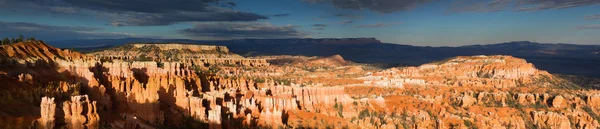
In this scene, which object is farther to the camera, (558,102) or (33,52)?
(558,102)

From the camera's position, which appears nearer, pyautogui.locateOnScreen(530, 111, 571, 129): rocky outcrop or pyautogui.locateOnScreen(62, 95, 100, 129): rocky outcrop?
pyautogui.locateOnScreen(62, 95, 100, 129): rocky outcrop

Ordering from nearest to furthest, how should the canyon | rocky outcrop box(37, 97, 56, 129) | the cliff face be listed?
rocky outcrop box(37, 97, 56, 129) < the canyon < the cliff face

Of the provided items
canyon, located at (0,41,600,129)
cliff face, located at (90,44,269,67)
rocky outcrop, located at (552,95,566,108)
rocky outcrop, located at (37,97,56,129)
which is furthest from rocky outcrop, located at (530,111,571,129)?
cliff face, located at (90,44,269,67)

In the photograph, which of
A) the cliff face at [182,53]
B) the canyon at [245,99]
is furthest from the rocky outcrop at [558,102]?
the cliff face at [182,53]

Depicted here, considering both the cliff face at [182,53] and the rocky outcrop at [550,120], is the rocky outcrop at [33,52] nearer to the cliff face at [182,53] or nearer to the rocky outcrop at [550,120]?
the cliff face at [182,53]

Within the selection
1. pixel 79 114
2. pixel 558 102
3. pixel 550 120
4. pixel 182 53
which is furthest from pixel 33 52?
pixel 182 53

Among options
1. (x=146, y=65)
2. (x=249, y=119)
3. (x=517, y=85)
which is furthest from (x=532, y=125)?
(x=146, y=65)

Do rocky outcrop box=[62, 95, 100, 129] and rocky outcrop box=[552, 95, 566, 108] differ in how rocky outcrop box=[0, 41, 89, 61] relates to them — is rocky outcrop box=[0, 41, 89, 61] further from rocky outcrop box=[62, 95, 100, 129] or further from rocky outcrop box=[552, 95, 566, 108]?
rocky outcrop box=[552, 95, 566, 108]

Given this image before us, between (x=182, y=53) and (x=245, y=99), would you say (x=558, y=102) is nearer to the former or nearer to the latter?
(x=245, y=99)

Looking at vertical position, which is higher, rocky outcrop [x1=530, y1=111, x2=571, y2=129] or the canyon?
the canyon
